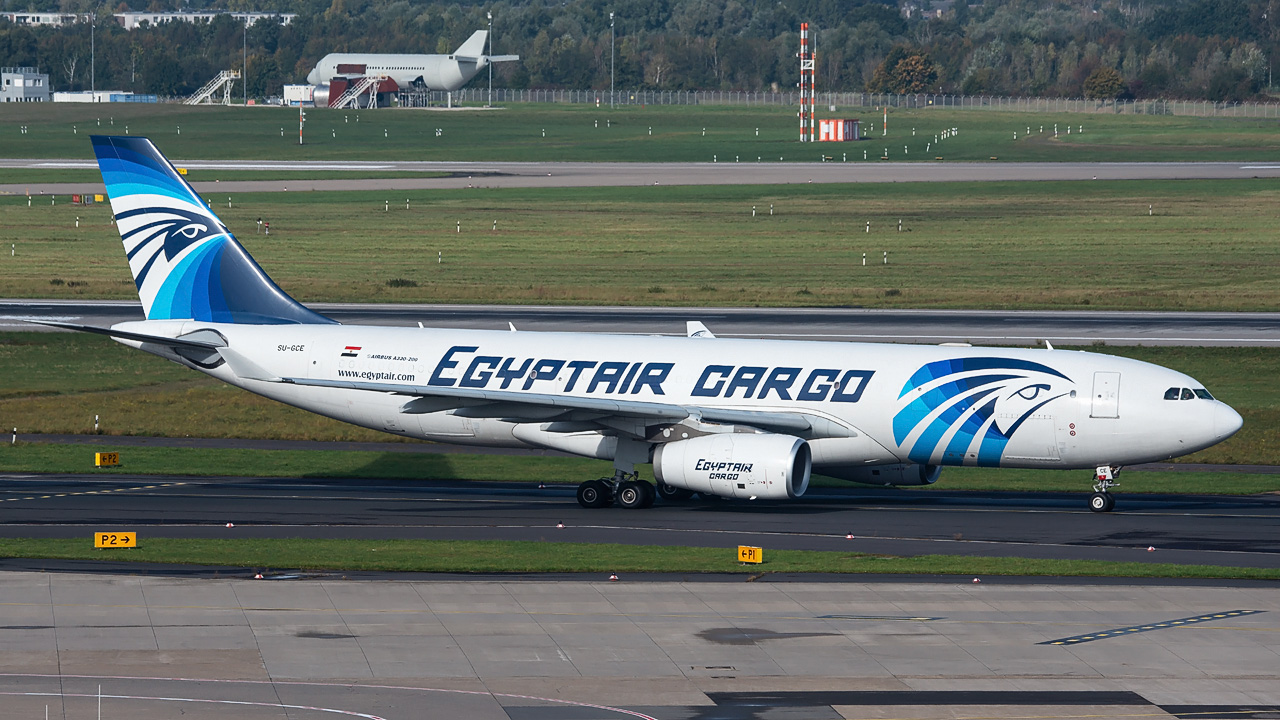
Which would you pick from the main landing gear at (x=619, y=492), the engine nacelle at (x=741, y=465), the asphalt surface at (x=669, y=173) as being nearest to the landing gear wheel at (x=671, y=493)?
the main landing gear at (x=619, y=492)

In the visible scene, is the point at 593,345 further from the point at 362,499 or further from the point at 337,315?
the point at 337,315

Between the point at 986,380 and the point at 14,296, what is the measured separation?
59358mm

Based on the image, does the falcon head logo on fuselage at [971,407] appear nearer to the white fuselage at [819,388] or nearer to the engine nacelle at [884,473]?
the white fuselage at [819,388]

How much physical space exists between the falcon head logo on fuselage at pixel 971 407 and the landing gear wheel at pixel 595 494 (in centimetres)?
762

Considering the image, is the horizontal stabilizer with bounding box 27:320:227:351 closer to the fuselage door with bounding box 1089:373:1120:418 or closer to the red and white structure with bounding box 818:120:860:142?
the fuselage door with bounding box 1089:373:1120:418

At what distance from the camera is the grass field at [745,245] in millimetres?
83312

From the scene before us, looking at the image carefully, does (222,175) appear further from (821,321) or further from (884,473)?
(884,473)

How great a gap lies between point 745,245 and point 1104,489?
206 ft

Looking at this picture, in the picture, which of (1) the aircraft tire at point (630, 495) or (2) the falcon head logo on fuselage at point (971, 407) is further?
(1) the aircraft tire at point (630, 495)

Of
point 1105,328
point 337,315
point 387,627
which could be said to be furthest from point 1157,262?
point 387,627

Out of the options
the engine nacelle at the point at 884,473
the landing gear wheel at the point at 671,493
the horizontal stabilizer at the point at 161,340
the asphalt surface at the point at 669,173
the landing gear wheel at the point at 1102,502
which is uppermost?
the horizontal stabilizer at the point at 161,340

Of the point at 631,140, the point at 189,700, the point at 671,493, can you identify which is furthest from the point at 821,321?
the point at 631,140

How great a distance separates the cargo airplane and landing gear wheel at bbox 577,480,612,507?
4 cm

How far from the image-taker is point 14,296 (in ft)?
267
